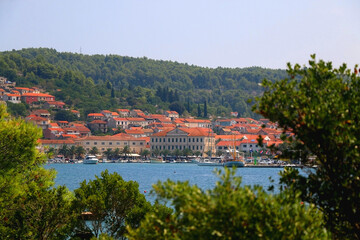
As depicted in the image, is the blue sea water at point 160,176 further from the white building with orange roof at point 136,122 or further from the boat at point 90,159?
the white building with orange roof at point 136,122

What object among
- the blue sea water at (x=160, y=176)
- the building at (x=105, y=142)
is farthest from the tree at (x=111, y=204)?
the building at (x=105, y=142)

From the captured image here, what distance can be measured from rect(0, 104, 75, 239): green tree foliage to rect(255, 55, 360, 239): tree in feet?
30.5

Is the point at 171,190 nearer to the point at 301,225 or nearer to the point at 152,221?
the point at 152,221

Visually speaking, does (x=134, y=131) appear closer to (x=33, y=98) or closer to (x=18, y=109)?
(x=18, y=109)

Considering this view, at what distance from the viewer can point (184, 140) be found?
143375 mm

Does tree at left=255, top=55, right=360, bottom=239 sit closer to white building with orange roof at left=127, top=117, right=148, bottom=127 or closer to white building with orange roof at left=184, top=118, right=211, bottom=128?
white building with orange roof at left=127, top=117, right=148, bottom=127

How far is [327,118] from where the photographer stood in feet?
33.4

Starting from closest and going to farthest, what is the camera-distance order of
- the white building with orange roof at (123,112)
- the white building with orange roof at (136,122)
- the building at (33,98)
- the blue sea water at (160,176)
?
the blue sea water at (160,176) → the white building with orange roof at (136,122) → the building at (33,98) → the white building with orange roof at (123,112)

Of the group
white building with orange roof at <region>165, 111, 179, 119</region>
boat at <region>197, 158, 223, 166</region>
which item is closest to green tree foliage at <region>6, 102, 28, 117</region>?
white building with orange roof at <region>165, 111, 179, 119</region>

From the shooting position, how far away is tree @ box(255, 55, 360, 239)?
10305mm

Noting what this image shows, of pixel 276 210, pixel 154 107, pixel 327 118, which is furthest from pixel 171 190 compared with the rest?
pixel 154 107

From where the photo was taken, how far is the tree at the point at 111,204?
1956 cm

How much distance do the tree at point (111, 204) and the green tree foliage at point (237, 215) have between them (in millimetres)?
9958

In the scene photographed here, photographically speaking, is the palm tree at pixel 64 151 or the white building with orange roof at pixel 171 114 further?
the white building with orange roof at pixel 171 114
